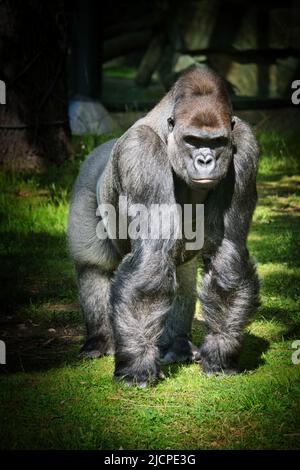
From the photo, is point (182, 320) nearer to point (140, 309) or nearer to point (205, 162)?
point (140, 309)

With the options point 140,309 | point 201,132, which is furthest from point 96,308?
point 201,132

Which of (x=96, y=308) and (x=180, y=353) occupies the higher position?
(x=96, y=308)

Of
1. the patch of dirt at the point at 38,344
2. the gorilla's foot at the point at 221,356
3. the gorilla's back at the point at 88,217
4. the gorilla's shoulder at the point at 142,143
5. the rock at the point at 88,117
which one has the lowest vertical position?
the patch of dirt at the point at 38,344

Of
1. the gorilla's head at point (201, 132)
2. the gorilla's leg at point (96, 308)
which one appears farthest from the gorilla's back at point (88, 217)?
the gorilla's head at point (201, 132)

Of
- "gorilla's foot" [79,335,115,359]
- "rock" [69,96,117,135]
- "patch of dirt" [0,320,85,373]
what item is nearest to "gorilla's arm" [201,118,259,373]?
"gorilla's foot" [79,335,115,359]

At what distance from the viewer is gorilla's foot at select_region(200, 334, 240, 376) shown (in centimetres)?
388

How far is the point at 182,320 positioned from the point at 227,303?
493mm

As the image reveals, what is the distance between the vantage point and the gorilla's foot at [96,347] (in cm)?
419

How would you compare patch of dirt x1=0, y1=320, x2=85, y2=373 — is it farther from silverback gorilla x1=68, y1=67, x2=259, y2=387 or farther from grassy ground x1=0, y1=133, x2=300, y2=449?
silverback gorilla x1=68, y1=67, x2=259, y2=387

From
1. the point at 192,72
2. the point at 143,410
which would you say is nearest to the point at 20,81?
the point at 192,72

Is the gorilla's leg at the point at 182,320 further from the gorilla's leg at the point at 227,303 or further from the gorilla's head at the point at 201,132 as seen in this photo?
the gorilla's head at the point at 201,132

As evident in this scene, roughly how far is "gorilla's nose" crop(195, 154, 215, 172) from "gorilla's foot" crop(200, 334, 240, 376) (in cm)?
82

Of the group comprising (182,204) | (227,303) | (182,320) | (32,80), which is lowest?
(182,320)

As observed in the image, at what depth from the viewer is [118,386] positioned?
376 centimetres
